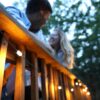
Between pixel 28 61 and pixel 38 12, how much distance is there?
819mm

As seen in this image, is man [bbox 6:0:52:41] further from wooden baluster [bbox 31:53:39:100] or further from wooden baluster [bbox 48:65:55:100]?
wooden baluster [bbox 31:53:39:100]

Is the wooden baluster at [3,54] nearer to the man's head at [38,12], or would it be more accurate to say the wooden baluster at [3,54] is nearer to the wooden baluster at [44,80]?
the wooden baluster at [44,80]

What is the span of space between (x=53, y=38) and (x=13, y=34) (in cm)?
191

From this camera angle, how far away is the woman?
304cm

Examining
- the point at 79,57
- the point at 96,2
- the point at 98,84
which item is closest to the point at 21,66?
the point at 98,84

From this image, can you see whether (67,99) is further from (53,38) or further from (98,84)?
(98,84)

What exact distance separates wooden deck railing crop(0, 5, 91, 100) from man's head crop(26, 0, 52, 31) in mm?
499

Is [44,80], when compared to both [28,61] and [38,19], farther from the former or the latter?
[38,19]

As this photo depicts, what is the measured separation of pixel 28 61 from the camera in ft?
5.97

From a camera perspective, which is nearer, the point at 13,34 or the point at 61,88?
the point at 13,34

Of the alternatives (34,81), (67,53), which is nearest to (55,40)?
(67,53)

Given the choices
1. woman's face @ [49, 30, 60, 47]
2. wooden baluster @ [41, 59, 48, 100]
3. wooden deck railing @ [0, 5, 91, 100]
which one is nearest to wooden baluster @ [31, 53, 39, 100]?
wooden deck railing @ [0, 5, 91, 100]

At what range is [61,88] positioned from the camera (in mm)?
2379

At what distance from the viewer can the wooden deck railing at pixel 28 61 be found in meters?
1.41
